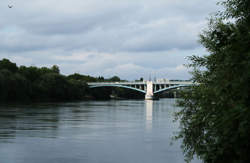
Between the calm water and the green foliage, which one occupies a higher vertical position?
the green foliage

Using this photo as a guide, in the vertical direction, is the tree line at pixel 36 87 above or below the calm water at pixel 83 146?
above

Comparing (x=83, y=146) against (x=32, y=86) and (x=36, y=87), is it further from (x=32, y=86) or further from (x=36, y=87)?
(x=36, y=87)

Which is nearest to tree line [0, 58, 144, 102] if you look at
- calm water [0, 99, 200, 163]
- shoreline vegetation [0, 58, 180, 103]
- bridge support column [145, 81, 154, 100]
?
shoreline vegetation [0, 58, 180, 103]

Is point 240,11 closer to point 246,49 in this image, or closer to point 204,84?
point 246,49

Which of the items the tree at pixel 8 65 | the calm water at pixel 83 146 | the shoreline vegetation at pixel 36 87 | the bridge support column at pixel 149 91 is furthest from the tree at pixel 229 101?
the bridge support column at pixel 149 91

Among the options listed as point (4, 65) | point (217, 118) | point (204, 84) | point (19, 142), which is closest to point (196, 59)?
point (204, 84)

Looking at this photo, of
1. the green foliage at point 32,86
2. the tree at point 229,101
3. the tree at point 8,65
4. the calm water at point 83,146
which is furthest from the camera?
the tree at point 8,65

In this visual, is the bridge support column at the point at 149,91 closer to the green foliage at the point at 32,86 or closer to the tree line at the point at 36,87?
the tree line at the point at 36,87

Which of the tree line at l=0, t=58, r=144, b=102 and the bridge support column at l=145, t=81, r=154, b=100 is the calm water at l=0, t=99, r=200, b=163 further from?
the bridge support column at l=145, t=81, r=154, b=100

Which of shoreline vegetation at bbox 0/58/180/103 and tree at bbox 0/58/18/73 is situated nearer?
shoreline vegetation at bbox 0/58/180/103

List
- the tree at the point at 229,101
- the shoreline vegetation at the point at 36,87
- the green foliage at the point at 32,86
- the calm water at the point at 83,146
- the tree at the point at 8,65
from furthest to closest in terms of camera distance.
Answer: the tree at the point at 8,65
the shoreline vegetation at the point at 36,87
the green foliage at the point at 32,86
the calm water at the point at 83,146
the tree at the point at 229,101

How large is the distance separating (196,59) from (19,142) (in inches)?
380

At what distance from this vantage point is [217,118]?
807 cm

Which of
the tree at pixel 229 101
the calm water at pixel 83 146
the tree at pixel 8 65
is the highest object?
the tree at pixel 8 65
